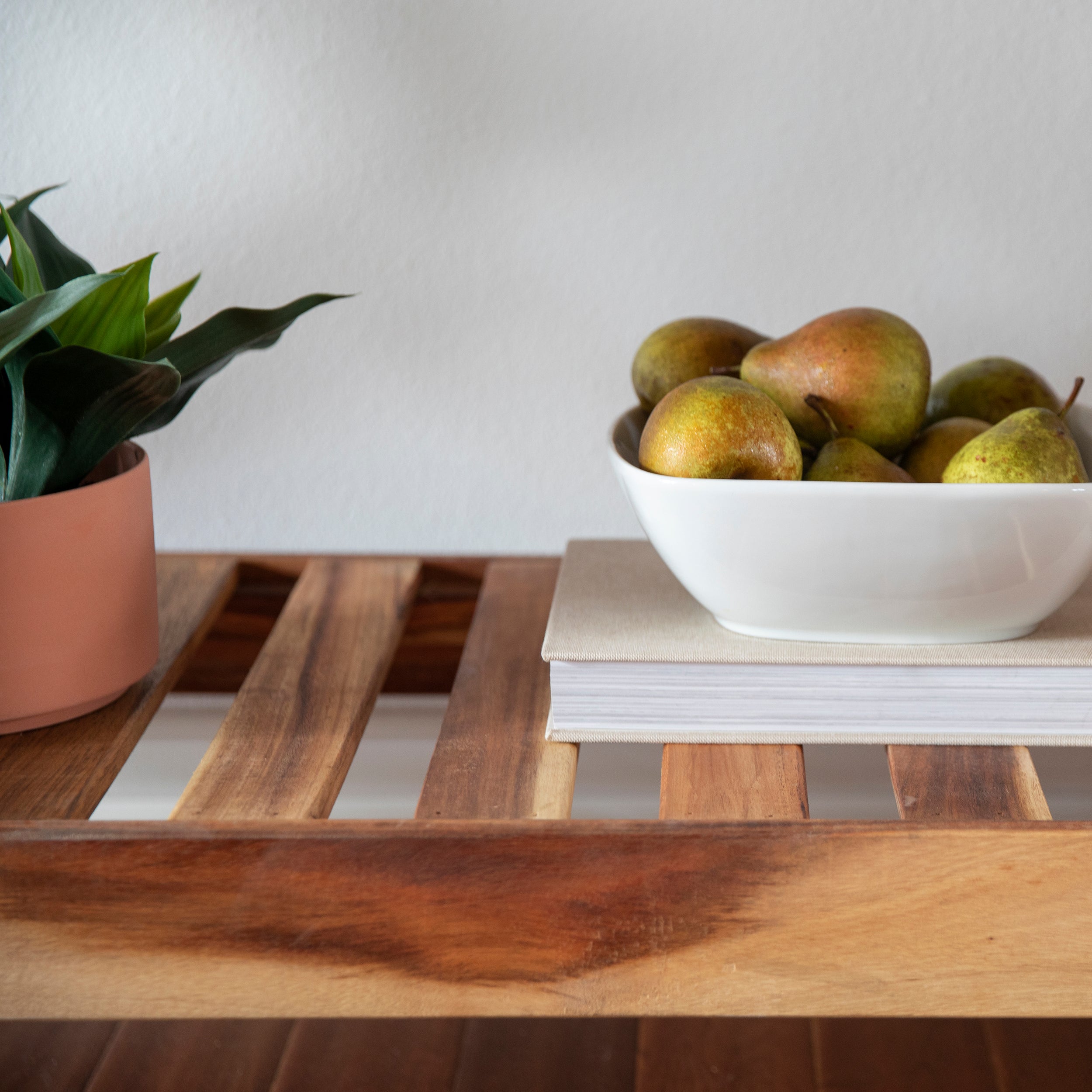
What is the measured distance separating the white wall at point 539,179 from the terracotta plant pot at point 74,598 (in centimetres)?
29

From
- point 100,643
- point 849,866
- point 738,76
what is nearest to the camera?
point 849,866

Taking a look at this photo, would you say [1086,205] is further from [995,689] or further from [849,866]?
[849,866]

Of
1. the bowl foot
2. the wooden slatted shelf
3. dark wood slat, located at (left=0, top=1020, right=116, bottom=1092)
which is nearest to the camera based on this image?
the wooden slatted shelf

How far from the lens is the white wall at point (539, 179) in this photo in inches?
29.6

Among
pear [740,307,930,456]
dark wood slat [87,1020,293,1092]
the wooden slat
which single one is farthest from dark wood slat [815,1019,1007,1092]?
pear [740,307,930,456]

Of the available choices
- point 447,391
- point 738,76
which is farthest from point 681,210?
point 447,391

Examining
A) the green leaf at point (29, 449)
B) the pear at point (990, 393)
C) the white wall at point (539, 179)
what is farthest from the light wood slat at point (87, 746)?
the pear at point (990, 393)

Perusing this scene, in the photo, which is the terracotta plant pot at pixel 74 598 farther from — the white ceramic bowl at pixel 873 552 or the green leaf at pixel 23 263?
the white ceramic bowl at pixel 873 552

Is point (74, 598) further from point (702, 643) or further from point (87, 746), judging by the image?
point (702, 643)

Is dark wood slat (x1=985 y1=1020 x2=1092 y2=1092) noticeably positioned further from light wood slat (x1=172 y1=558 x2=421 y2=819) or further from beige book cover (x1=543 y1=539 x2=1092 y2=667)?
light wood slat (x1=172 y1=558 x2=421 y2=819)

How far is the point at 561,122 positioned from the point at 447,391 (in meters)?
0.21

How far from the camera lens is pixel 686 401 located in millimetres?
509

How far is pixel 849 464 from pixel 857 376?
0.05 metres

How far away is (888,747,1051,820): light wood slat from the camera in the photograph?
0.46 m
